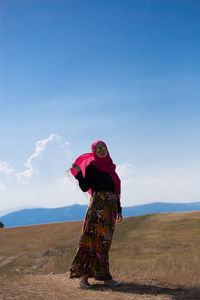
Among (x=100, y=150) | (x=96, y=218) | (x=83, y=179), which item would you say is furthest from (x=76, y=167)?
(x=96, y=218)

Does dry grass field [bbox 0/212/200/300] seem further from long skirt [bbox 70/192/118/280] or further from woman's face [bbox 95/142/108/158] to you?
woman's face [bbox 95/142/108/158]

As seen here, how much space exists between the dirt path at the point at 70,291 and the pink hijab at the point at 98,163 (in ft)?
5.94

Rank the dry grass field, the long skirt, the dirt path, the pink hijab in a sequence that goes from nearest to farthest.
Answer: the dirt path → the dry grass field → the long skirt → the pink hijab

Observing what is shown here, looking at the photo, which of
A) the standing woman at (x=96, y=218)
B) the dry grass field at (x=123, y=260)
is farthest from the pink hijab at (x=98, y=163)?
the dry grass field at (x=123, y=260)

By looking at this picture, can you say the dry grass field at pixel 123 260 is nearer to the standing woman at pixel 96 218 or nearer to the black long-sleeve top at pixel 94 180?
the standing woman at pixel 96 218

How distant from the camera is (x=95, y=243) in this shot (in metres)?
6.02

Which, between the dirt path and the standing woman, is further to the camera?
the standing woman

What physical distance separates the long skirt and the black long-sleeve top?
14 cm

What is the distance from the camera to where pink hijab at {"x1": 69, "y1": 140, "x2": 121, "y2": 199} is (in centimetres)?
611

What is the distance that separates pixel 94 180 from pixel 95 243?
1224mm

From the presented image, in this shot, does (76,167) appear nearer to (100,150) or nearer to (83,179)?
(83,179)

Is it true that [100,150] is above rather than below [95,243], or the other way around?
above

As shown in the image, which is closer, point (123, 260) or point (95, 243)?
point (95, 243)

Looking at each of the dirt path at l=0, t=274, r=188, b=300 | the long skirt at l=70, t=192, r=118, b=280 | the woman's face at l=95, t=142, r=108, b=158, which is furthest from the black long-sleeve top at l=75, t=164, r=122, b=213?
the dirt path at l=0, t=274, r=188, b=300
